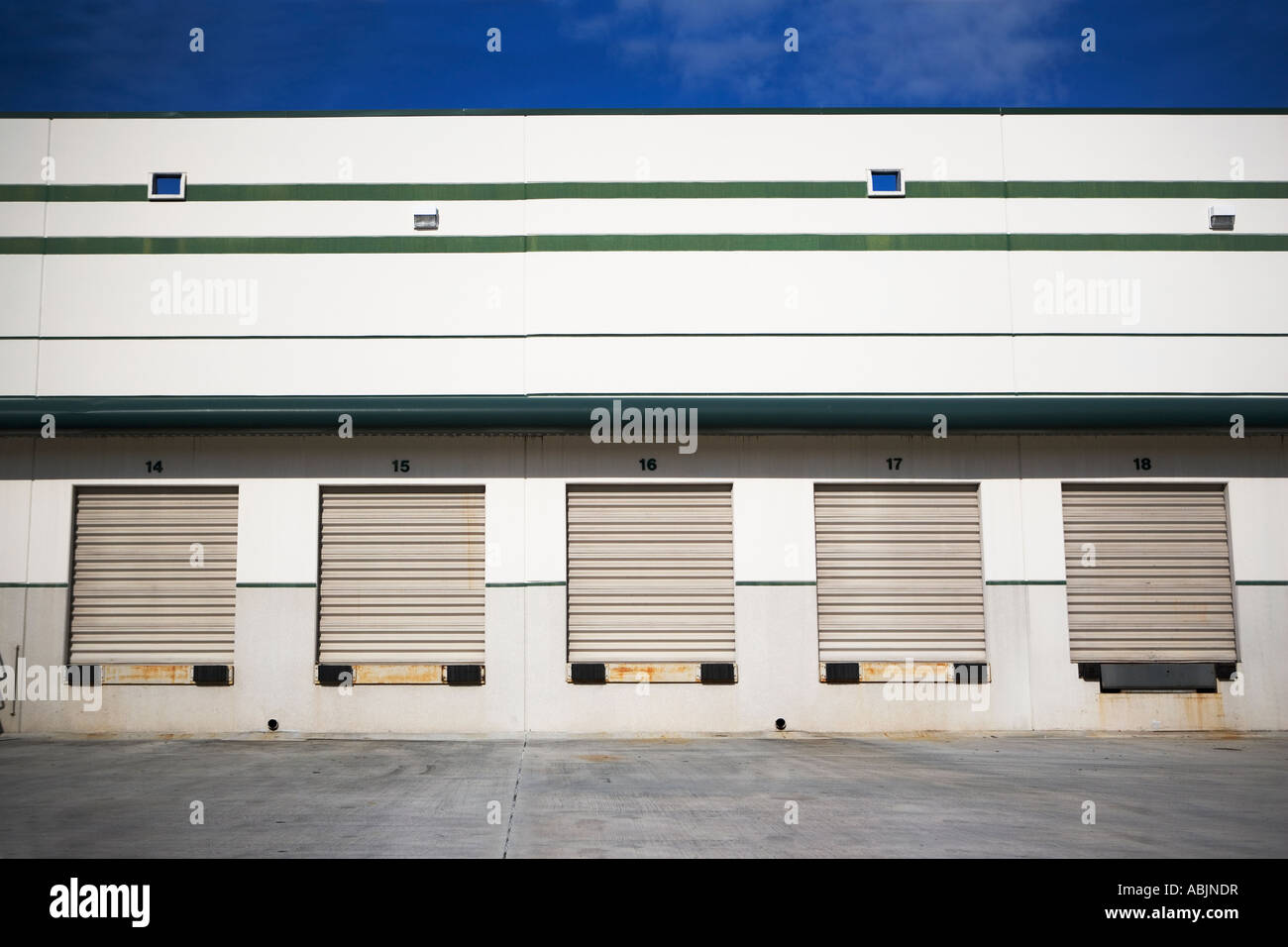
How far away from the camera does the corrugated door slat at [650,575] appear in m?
17.0

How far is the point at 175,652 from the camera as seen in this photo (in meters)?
16.9

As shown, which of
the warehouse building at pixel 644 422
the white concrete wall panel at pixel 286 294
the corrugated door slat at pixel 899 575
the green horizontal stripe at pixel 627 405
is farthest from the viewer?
the white concrete wall panel at pixel 286 294

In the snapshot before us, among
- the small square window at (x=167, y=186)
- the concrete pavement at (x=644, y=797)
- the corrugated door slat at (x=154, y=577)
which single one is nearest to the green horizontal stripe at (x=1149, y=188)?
the concrete pavement at (x=644, y=797)

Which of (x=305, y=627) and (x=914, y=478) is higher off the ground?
(x=914, y=478)

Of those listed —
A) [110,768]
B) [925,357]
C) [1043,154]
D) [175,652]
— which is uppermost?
[1043,154]

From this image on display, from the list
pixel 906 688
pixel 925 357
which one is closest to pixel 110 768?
pixel 906 688

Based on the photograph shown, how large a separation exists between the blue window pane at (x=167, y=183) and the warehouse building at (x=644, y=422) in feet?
0.17

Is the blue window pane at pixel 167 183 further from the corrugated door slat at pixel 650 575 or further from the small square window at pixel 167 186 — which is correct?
the corrugated door slat at pixel 650 575

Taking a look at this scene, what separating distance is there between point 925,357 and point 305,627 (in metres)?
11.4

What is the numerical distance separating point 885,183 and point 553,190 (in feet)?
19.3

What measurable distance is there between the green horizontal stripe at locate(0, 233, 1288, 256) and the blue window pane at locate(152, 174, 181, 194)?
916 mm
